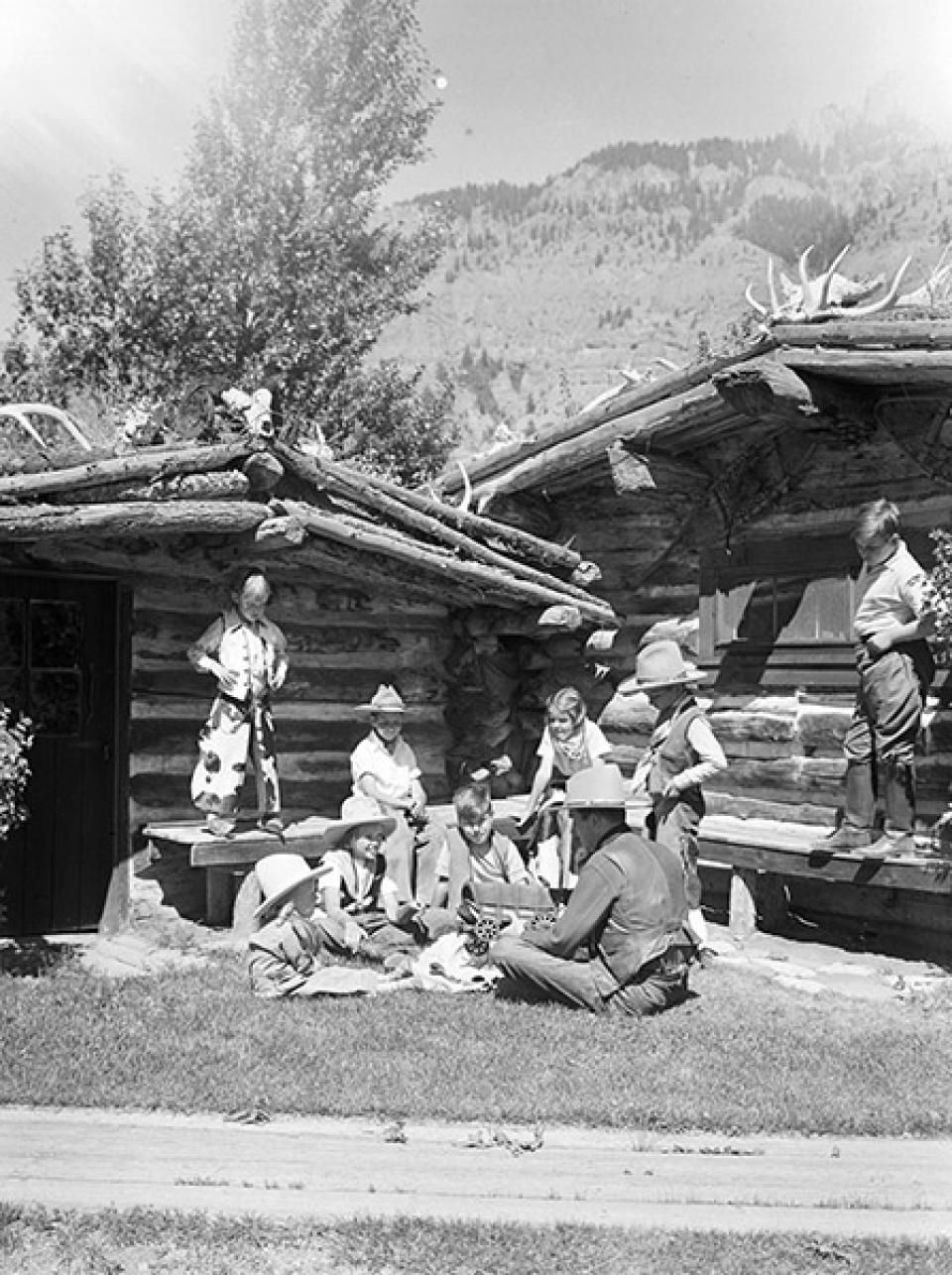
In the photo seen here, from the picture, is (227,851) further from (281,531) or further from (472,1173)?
(472,1173)

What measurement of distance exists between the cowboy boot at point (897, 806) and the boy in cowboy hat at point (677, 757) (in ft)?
3.81

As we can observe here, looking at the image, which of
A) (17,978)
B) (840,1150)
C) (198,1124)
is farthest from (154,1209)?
(17,978)

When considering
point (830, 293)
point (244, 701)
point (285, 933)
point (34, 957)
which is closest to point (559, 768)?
point (244, 701)

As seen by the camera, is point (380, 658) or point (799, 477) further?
point (380, 658)

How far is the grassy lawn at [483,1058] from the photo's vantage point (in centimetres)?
564

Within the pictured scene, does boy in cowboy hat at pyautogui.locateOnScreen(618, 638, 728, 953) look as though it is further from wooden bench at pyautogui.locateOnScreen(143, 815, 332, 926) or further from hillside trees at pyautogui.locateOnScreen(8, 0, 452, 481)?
hillside trees at pyautogui.locateOnScreen(8, 0, 452, 481)

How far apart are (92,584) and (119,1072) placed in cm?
463

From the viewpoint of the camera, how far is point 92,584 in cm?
984

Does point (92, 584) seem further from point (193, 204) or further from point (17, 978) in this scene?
point (193, 204)

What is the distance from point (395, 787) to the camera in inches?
383

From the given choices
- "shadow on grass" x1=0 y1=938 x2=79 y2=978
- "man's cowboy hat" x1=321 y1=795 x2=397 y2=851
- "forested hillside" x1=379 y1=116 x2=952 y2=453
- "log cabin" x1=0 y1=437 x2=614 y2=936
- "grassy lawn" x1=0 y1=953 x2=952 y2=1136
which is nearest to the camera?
"grassy lawn" x1=0 y1=953 x2=952 y2=1136

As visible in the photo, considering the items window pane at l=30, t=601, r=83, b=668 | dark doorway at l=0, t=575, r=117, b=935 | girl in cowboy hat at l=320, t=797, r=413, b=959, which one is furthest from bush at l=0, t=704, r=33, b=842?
girl in cowboy hat at l=320, t=797, r=413, b=959

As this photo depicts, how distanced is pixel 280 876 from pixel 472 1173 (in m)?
3.16

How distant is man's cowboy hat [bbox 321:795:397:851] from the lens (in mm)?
9055
